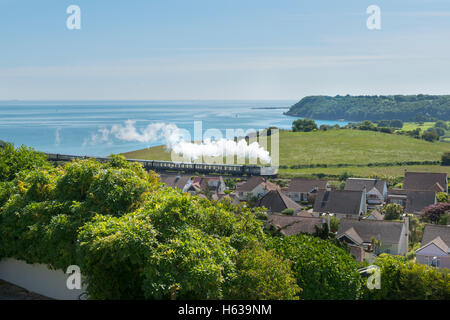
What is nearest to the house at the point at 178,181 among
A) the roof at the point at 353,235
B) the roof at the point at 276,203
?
the roof at the point at 276,203

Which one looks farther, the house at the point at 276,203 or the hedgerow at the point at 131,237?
the house at the point at 276,203

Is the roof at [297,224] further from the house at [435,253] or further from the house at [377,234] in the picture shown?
the house at [435,253]

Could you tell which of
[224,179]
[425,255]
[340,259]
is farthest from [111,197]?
[224,179]

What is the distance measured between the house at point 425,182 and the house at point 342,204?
14861 millimetres

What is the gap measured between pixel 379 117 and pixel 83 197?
18684 cm

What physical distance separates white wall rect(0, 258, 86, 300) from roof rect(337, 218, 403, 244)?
60.0 ft

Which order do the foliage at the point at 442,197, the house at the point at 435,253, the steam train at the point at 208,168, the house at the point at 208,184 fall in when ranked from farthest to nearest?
the steam train at the point at 208,168 → the house at the point at 208,184 → the foliage at the point at 442,197 → the house at the point at 435,253

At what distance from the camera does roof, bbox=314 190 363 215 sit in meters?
40.2

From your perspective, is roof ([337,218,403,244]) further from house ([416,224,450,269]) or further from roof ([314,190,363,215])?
roof ([314,190,363,215])

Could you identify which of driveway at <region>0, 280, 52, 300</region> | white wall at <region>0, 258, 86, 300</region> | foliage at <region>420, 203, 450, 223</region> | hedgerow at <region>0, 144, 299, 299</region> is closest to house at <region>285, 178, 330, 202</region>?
foliage at <region>420, 203, 450, 223</region>

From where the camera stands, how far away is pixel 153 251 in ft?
33.2

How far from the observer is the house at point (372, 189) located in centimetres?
5038

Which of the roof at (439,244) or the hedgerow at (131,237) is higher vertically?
the hedgerow at (131,237)
